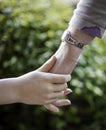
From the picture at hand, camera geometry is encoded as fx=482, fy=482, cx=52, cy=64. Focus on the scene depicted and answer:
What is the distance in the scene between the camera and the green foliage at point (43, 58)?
3.12 m

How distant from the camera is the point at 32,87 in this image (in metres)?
1.85

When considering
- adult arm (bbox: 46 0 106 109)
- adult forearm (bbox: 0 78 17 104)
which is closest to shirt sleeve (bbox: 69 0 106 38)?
adult arm (bbox: 46 0 106 109)

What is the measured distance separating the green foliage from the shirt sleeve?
50.0 inches

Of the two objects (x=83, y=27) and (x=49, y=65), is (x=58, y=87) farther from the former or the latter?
(x=83, y=27)

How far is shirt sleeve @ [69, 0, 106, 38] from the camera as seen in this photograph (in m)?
1.72

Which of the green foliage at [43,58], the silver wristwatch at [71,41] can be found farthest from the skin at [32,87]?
the green foliage at [43,58]

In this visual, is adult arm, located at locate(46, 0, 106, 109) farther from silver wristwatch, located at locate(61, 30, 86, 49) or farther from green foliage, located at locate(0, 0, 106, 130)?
Answer: green foliage, located at locate(0, 0, 106, 130)

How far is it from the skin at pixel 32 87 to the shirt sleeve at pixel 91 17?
222 millimetres

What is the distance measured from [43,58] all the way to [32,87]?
3.95 feet

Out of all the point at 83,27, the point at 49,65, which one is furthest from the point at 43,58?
the point at 83,27

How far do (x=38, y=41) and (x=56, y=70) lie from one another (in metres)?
1.25

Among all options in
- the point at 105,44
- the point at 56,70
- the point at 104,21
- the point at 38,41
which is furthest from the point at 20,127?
the point at 104,21

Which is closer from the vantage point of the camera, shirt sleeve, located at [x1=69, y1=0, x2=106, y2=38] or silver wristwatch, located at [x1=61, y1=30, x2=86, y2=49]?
shirt sleeve, located at [x1=69, y1=0, x2=106, y2=38]

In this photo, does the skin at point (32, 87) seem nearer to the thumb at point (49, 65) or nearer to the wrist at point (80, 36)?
the thumb at point (49, 65)
